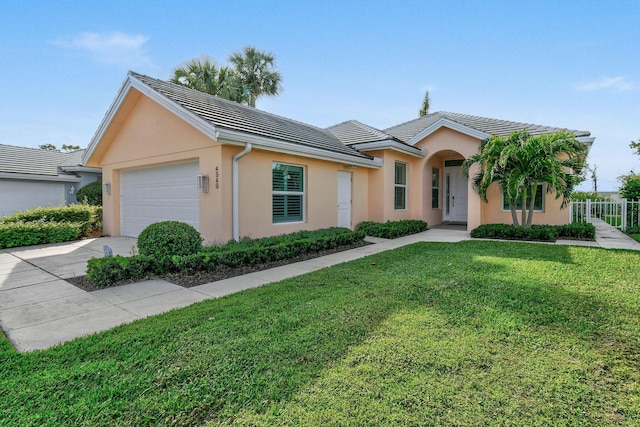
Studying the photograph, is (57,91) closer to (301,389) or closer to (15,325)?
(15,325)

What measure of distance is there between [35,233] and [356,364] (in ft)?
38.2

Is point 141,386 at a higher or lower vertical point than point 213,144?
lower

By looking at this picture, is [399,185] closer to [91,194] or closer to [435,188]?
[435,188]

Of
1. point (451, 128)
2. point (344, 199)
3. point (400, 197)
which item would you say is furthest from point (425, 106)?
point (344, 199)

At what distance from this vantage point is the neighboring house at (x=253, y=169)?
8.15m

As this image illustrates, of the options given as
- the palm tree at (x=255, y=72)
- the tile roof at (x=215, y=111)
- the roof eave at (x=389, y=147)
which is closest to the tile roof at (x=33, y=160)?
the tile roof at (x=215, y=111)

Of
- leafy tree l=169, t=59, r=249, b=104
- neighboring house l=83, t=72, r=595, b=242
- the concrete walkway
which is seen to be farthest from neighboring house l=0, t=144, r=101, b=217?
the concrete walkway

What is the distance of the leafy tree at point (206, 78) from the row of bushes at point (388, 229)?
1333 centimetres

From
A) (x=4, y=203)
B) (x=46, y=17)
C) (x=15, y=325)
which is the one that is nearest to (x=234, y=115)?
(x=46, y=17)

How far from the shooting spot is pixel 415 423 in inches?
82.4

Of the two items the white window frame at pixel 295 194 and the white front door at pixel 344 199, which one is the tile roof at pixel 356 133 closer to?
the white front door at pixel 344 199

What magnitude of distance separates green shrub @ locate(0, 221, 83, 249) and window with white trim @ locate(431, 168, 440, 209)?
1423 cm

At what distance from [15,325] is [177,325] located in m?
2.01

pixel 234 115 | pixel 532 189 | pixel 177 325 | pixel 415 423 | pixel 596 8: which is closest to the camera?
pixel 415 423
